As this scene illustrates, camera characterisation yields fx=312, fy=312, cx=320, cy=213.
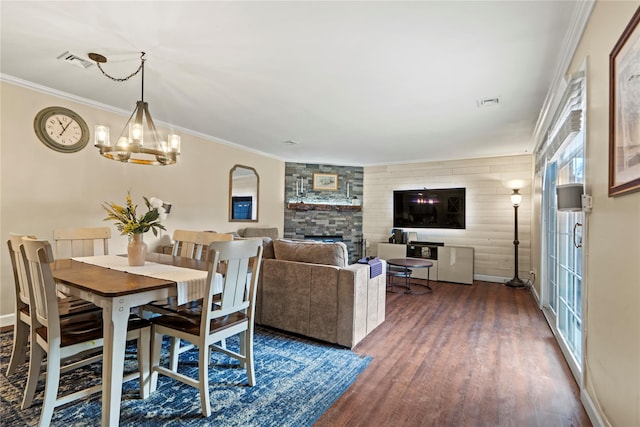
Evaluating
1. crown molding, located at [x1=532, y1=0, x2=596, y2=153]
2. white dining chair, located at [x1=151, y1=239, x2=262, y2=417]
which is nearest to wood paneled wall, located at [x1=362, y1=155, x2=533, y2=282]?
crown molding, located at [x1=532, y1=0, x2=596, y2=153]

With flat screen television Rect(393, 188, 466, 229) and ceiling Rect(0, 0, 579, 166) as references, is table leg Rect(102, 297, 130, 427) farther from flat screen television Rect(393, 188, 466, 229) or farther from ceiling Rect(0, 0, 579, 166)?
flat screen television Rect(393, 188, 466, 229)

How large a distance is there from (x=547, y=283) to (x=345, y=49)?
12.6 ft

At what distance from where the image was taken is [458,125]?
409 centimetres

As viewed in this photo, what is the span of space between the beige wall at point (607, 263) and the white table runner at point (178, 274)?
2.05 metres

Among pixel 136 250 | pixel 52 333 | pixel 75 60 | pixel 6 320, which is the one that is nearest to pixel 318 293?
pixel 136 250

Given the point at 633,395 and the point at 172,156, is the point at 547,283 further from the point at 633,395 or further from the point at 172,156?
the point at 172,156

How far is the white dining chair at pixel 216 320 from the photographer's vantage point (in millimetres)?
1814

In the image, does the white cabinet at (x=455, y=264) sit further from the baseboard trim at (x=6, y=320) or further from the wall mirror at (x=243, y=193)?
the baseboard trim at (x=6, y=320)

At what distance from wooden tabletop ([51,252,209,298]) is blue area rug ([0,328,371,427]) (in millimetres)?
757

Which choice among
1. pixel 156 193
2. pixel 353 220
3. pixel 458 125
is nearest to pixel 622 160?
pixel 458 125

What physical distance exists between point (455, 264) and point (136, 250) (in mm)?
5188

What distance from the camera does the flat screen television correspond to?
6.14m

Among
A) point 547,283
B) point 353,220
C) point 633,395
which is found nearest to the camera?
point 633,395

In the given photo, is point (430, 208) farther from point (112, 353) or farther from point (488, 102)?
point (112, 353)
